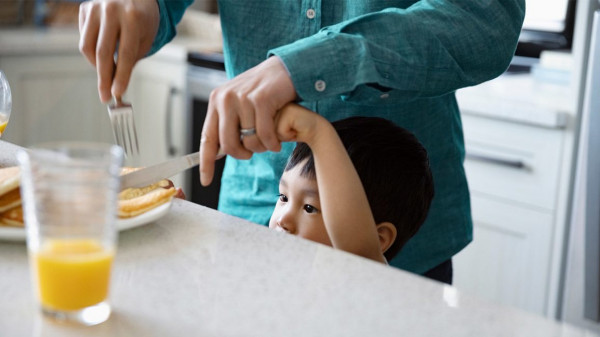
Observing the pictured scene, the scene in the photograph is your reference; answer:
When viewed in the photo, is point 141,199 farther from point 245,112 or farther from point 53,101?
point 53,101

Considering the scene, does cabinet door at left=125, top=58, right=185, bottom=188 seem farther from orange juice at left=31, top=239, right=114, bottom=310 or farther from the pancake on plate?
orange juice at left=31, top=239, right=114, bottom=310

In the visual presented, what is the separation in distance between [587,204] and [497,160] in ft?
0.86

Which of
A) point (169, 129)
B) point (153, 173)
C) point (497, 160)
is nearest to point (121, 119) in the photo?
A: point (153, 173)

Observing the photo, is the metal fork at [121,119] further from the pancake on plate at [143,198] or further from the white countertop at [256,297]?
the white countertop at [256,297]

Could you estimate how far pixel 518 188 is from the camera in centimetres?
225

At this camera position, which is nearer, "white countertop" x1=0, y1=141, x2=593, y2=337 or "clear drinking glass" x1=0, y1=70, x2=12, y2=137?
"white countertop" x1=0, y1=141, x2=593, y2=337

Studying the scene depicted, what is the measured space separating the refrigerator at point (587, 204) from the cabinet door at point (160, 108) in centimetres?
151

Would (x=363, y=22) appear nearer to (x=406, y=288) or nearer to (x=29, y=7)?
(x=406, y=288)

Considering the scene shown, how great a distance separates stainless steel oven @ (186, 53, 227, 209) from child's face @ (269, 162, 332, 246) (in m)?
1.53

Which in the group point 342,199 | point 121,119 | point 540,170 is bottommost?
point 540,170

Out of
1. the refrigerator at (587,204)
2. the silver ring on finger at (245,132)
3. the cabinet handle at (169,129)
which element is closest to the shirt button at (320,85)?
the silver ring on finger at (245,132)

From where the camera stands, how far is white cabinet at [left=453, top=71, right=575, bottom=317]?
2172 millimetres

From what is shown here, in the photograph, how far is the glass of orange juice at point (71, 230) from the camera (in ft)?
2.04

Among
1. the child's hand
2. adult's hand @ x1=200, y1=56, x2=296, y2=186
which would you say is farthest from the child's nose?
adult's hand @ x1=200, y1=56, x2=296, y2=186
